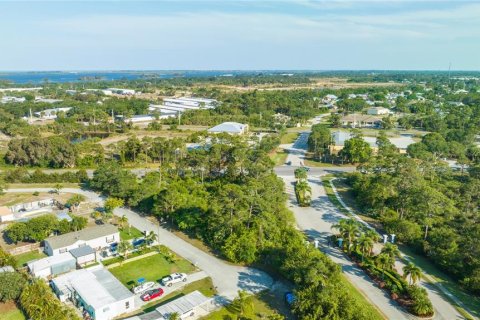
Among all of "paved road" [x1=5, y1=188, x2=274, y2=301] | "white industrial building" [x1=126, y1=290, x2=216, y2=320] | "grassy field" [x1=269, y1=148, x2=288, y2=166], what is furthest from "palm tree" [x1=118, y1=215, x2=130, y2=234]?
"grassy field" [x1=269, y1=148, x2=288, y2=166]

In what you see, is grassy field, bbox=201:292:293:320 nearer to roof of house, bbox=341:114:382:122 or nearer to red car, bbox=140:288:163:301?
red car, bbox=140:288:163:301

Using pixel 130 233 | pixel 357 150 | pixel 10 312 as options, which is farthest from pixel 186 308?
pixel 357 150

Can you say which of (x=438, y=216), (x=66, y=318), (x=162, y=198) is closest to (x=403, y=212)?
(x=438, y=216)

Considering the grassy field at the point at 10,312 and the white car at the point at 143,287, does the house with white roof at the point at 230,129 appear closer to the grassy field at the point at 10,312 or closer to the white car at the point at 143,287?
the white car at the point at 143,287

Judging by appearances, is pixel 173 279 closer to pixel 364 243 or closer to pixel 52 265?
pixel 52 265

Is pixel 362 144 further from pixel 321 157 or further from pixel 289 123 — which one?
pixel 289 123

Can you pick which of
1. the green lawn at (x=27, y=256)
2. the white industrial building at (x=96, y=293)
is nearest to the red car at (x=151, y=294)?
the white industrial building at (x=96, y=293)
